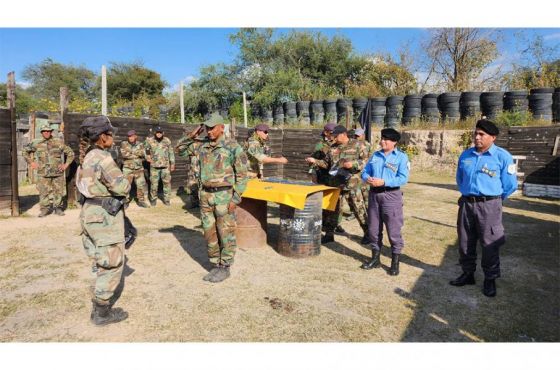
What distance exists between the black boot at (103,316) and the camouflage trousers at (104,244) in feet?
0.24

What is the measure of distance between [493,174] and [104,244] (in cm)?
428

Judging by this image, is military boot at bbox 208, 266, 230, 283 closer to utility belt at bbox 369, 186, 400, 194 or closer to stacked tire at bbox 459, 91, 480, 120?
utility belt at bbox 369, 186, 400, 194

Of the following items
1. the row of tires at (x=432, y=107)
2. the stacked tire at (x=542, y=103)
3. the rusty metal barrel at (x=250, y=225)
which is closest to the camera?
the rusty metal barrel at (x=250, y=225)

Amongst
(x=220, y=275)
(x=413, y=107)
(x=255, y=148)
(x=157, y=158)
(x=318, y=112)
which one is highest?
(x=318, y=112)

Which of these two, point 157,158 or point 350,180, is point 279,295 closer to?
Result: point 350,180

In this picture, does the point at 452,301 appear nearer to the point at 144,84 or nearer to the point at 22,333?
the point at 22,333

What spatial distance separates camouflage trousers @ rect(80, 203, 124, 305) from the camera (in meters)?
3.61

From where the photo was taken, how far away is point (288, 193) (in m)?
5.43

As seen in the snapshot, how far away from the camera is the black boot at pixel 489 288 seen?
4531 millimetres

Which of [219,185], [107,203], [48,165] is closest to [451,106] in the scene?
[219,185]

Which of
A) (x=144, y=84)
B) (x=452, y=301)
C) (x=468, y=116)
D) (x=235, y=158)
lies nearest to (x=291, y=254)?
(x=235, y=158)

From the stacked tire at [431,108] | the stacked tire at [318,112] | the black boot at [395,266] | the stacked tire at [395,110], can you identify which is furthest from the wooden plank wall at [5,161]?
the stacked tire at [431,108]

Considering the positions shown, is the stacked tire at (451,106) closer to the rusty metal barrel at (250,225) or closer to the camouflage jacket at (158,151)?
the camouflage jacket at (158,151)
